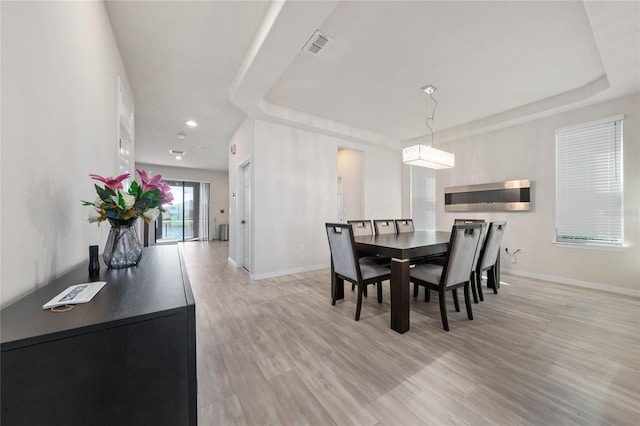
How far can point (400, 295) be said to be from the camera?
211 cm

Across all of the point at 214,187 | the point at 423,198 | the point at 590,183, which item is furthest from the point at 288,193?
the point at 214,187

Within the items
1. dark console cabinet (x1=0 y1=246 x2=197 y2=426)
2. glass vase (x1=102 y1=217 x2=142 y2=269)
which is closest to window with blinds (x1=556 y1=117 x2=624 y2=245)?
dark console cabinet (x1=0 y1=246 x2=197 y2=426)

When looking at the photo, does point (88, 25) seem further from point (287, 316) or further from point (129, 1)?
point (287, 316)

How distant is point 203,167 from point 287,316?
7.45 meters

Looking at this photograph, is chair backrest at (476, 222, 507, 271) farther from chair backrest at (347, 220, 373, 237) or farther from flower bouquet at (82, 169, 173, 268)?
flower bouquet at (82, 169, 173, 268)

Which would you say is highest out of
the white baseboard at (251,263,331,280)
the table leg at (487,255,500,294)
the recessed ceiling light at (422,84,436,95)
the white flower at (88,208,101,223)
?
the recessed ceiling light at (422,84,436,95)

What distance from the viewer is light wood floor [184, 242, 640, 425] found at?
4.23 feet

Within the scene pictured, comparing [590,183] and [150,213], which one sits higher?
[590,183]

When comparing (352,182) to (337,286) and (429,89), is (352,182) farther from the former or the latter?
(337,286)

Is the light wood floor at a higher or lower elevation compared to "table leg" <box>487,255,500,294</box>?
lower

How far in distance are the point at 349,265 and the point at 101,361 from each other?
2008 mm

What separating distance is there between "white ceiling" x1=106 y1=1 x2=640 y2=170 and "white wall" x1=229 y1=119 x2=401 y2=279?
15.0 inches

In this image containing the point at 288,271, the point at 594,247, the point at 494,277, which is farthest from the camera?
the point at 288,271

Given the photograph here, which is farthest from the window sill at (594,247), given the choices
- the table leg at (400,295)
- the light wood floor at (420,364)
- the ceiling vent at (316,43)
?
the ceiling vent at (316,43)
